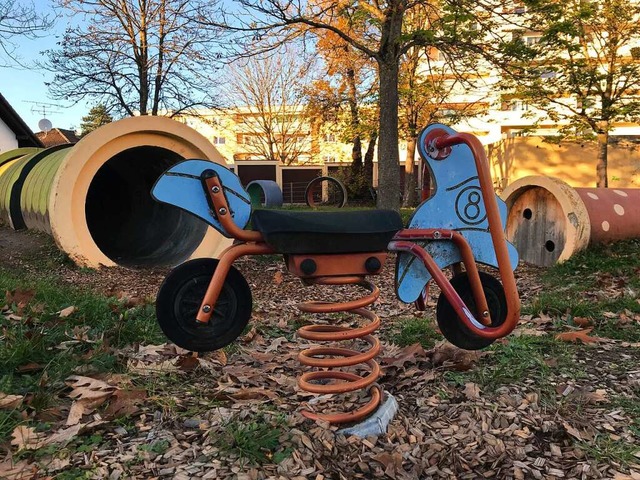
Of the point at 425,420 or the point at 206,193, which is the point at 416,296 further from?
the point at 206,193

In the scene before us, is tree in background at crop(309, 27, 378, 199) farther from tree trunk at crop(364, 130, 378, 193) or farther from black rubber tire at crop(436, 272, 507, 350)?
black rubber tire at crop(436, 272, 507, 350)

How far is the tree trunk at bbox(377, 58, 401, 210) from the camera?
931 centimetres

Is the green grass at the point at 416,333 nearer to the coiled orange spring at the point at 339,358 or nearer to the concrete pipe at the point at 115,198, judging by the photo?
the coiled orange spring at the point at 339,358

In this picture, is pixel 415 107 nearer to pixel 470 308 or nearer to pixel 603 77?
pixel 603 77

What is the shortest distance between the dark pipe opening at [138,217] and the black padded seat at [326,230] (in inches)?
212

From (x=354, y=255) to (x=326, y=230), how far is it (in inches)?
7.8

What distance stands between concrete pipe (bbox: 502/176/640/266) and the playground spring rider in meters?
5.27

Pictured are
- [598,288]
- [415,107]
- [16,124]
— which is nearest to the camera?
[598,288]

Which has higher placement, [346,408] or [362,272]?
[362,272]

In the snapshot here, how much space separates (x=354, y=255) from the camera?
2.48m

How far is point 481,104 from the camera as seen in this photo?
75.1 ft

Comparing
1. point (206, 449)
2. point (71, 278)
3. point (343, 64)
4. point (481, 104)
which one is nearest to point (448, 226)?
point (206, 449)

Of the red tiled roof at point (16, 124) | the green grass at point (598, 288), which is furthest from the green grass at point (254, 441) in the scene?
the red tiled roof at point (16, 124)

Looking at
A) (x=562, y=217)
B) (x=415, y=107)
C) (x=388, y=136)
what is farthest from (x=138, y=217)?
(x=415, y=107)
